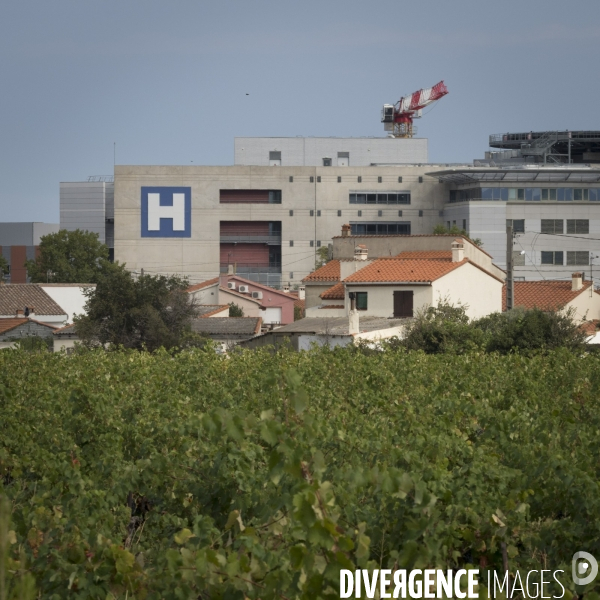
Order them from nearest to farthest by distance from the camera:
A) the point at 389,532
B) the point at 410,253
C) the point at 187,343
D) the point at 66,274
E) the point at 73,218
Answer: the point at 389,532, the point at 187,343, the point at 410,253, the point at 66,274, the point at 73,218

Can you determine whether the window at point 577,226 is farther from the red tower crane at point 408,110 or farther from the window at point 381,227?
the red tower crane at point 408,110

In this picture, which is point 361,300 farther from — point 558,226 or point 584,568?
point 558,226

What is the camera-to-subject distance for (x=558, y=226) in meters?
112

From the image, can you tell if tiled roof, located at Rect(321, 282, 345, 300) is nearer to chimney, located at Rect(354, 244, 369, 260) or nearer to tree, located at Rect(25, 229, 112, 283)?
chimney, located at Rect(354, 244, 369, 260)

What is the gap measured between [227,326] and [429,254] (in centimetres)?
1163

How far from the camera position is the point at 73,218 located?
140 metres

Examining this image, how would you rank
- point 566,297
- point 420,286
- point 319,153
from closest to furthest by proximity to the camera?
point 420,286 < point 566,297 < point 319,153

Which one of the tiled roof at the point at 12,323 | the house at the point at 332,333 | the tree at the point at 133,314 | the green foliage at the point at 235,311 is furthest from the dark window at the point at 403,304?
the green foliage at the point at 235,311

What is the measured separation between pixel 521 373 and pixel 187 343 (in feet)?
109

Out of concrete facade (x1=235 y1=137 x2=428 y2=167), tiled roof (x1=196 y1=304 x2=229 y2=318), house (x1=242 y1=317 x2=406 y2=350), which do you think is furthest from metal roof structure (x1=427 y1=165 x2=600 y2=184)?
house (x1=242 y1=317 x2=406 y2=350)

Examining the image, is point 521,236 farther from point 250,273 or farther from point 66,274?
point 66,274

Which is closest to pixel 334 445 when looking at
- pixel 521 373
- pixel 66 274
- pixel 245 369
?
pixel 521 373

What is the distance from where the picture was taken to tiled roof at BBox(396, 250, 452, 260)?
2076 inches

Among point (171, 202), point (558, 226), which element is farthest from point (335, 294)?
point (171, 202)
